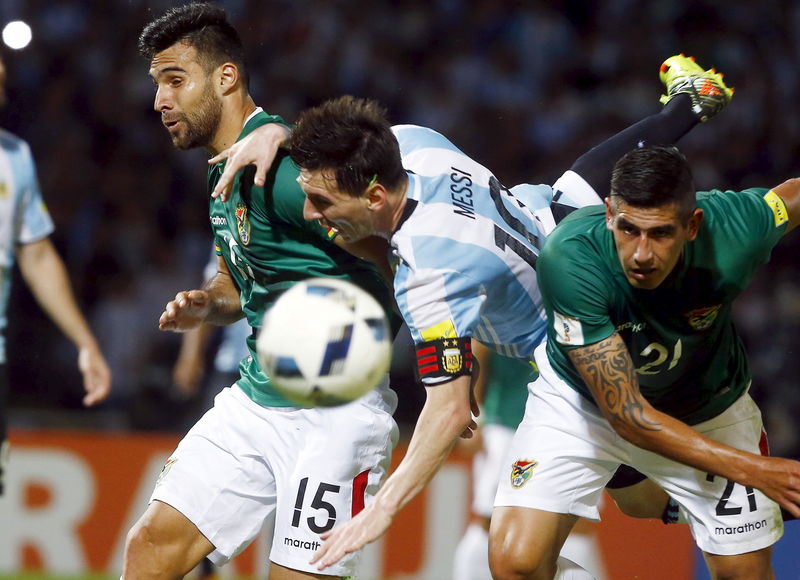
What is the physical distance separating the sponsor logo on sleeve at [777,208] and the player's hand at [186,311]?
6.47ft

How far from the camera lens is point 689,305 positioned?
375 cm

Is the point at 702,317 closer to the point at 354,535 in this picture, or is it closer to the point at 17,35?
the point at 354,535

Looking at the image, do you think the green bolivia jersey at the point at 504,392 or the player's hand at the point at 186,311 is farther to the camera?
the green bolivia jersey at the point at 504,392

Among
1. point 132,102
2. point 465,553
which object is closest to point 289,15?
point 132,102

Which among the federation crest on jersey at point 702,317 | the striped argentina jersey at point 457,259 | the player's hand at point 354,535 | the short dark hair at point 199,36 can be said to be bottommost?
the player's hand at point 354,535

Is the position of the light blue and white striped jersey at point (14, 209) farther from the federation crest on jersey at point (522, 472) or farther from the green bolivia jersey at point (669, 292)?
the green bolivia jersey at point (669, 292)

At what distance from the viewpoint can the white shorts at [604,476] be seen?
4.06 m

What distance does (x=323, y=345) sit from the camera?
3.38 m

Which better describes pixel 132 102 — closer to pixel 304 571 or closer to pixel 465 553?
pixel 465 553

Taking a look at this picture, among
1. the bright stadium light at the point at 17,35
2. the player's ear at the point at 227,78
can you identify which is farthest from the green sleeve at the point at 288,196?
the bright stadium light at the point at 17,35

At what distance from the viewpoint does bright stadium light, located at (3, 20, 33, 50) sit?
921 cm

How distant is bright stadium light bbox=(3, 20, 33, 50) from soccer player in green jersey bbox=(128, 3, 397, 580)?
560 centimetres

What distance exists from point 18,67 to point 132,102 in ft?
3.09

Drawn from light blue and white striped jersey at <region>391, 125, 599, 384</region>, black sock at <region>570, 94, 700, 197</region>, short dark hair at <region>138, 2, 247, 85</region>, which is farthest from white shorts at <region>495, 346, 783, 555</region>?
short dark hair at <region>138, 2, 247, 85</region>
